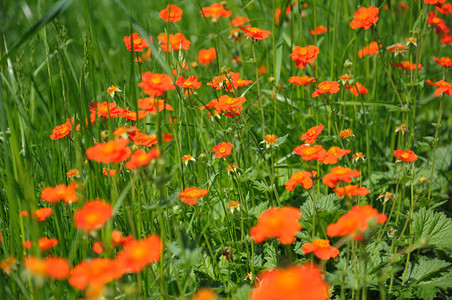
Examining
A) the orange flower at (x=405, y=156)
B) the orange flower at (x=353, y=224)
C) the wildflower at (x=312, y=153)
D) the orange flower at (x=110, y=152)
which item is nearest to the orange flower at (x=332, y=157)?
the wildflower at (x=312, y=153)

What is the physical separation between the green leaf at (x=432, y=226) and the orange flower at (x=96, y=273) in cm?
131

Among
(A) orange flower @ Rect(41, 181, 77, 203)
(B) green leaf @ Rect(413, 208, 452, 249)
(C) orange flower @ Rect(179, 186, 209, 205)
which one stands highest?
(A) orange flower @ Rect(41, 181, 77, 203)

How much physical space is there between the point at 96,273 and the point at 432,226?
1428 mm

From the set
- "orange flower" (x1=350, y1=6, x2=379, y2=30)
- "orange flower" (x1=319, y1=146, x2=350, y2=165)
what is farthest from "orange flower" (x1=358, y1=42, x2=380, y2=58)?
"orange flower" (x1=319, y1=146, x2=350, y2=165)

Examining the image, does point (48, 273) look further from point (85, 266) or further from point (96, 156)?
point (96, 156)

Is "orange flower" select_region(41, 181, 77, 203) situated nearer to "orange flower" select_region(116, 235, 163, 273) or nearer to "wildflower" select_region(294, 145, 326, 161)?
"orange flower" select_region(116, 235, 163, 273)

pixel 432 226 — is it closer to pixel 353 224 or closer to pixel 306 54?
pixel 306 54

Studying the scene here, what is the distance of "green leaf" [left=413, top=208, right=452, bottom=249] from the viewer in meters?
1.91

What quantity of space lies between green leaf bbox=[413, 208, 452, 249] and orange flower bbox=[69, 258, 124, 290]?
131 cm

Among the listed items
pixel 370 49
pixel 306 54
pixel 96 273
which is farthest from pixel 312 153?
pixel 370 49

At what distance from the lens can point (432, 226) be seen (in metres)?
1.94

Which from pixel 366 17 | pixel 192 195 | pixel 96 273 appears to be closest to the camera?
pixel 96 273

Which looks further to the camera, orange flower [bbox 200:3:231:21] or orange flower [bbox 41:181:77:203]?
orange flower [bbox 200:3:231:21]

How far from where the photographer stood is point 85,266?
1037mm
